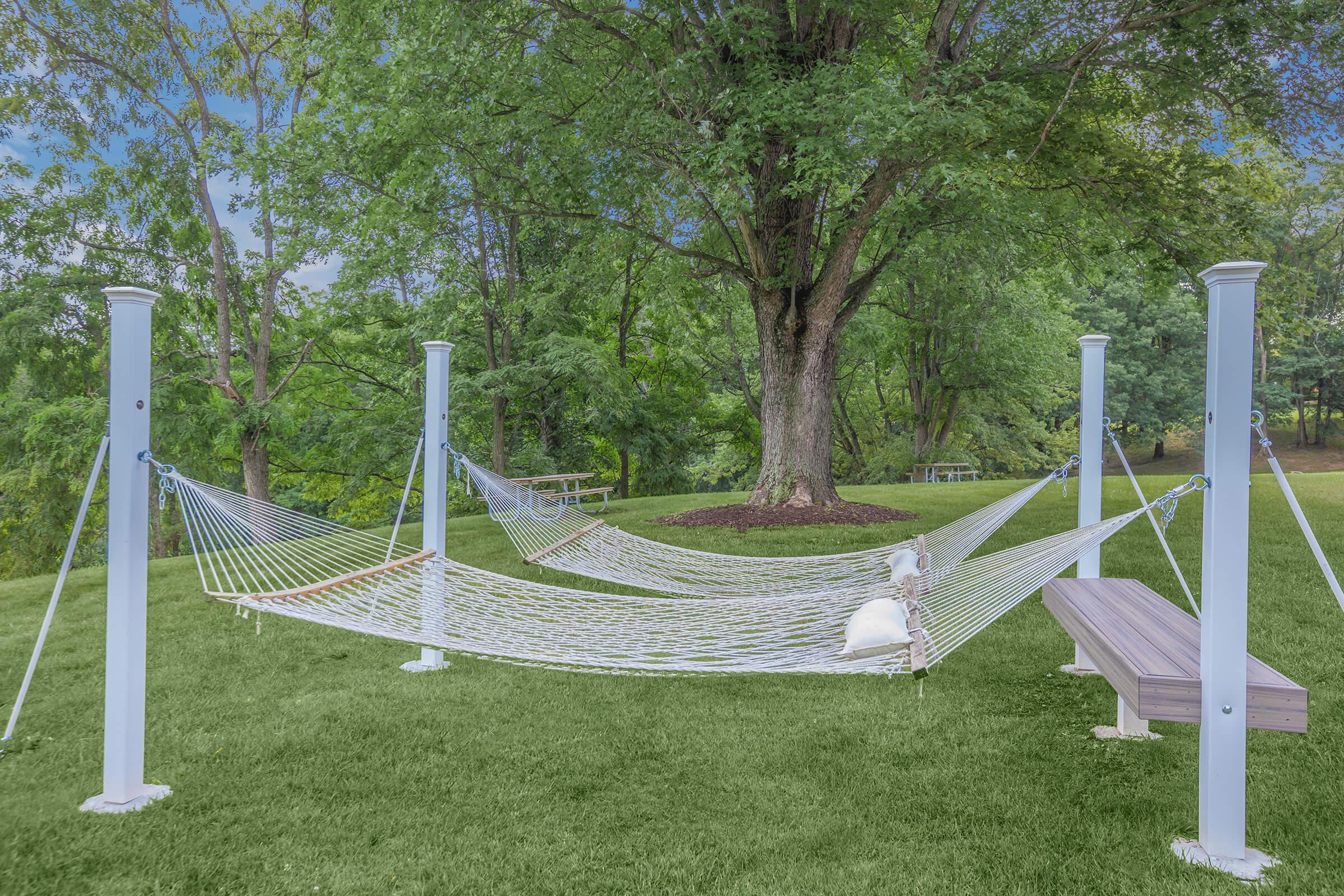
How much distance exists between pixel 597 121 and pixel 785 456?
Answer: 3.54m

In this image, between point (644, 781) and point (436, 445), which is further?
point (436, 445)

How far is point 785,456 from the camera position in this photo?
8227 mm

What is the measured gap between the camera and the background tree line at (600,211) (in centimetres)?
655

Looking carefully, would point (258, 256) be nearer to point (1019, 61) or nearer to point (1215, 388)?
point (1019, 61)

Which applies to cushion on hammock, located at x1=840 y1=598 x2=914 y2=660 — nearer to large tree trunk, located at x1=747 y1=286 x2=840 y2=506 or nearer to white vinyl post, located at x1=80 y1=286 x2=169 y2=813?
white vinyl post, located at x1=80 y1=286 x2=169 y2=813

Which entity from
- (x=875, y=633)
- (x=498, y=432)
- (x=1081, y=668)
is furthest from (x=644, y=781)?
(x=498, y=432)

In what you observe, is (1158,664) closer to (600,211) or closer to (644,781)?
Answer: (644,781)

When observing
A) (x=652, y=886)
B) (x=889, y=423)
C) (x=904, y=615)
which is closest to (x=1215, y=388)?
(x=904, y=615)

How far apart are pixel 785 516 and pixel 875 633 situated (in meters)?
5.24

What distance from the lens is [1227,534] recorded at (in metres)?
2.04

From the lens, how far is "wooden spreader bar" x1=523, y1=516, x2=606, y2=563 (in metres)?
4.43

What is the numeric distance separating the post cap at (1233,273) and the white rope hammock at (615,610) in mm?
539

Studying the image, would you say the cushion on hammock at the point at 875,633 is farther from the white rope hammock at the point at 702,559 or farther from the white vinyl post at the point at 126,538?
the white vinyl post at the point at 126,538

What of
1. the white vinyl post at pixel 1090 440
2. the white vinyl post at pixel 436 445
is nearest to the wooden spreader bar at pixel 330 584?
the white vinyl post at pixel 436 445
